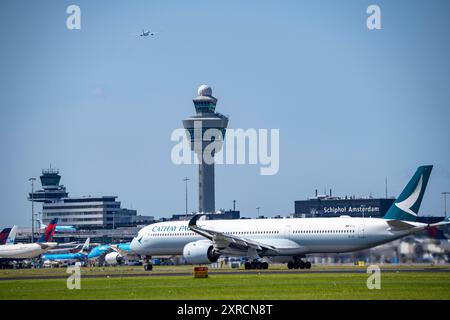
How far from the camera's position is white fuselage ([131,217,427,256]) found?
79.3 m

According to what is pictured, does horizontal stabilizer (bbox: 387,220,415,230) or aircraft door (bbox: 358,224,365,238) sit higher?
horizontal stabilizer (bbox: 387,220,415,230)

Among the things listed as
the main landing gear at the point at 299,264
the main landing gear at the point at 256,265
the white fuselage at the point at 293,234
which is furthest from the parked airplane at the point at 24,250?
the main landing gear at the point at 299,264

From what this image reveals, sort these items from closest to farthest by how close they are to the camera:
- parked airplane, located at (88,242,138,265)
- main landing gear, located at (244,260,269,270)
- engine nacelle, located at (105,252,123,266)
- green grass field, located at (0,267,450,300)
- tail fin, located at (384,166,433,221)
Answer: green grass field, located at (0,267,450,300) < tail fin, located at (384,166,433,221) < main landing gear, located at (244,260,269,270) < parked airplane, located at (88,242,138,265) < engine nacelle, located at (105,252,123,266)

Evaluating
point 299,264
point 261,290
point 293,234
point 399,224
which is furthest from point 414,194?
point 261,290

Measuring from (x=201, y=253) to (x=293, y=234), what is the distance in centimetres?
921

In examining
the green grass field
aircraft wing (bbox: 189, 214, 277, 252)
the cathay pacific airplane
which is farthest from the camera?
aircraft wing (bbox: 189, 214, 277, 252)

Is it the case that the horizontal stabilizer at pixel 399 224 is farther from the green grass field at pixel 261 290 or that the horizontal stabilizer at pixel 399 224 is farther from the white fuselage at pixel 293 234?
the green grass field at pixel 261 290

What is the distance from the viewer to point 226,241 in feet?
277

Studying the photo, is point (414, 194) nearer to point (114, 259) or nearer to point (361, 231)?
point (361, 231)

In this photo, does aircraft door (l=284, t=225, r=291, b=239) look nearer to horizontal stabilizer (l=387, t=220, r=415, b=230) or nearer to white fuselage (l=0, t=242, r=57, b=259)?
horizontal stabilizer (l=387, t=220, r=415, b=230)

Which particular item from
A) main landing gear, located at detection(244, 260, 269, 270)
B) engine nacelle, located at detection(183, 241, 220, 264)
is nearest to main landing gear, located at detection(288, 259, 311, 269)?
main landing gear, located at detection(244, 260, 269, 270)

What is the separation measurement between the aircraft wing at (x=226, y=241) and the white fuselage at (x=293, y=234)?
3.10 feet
